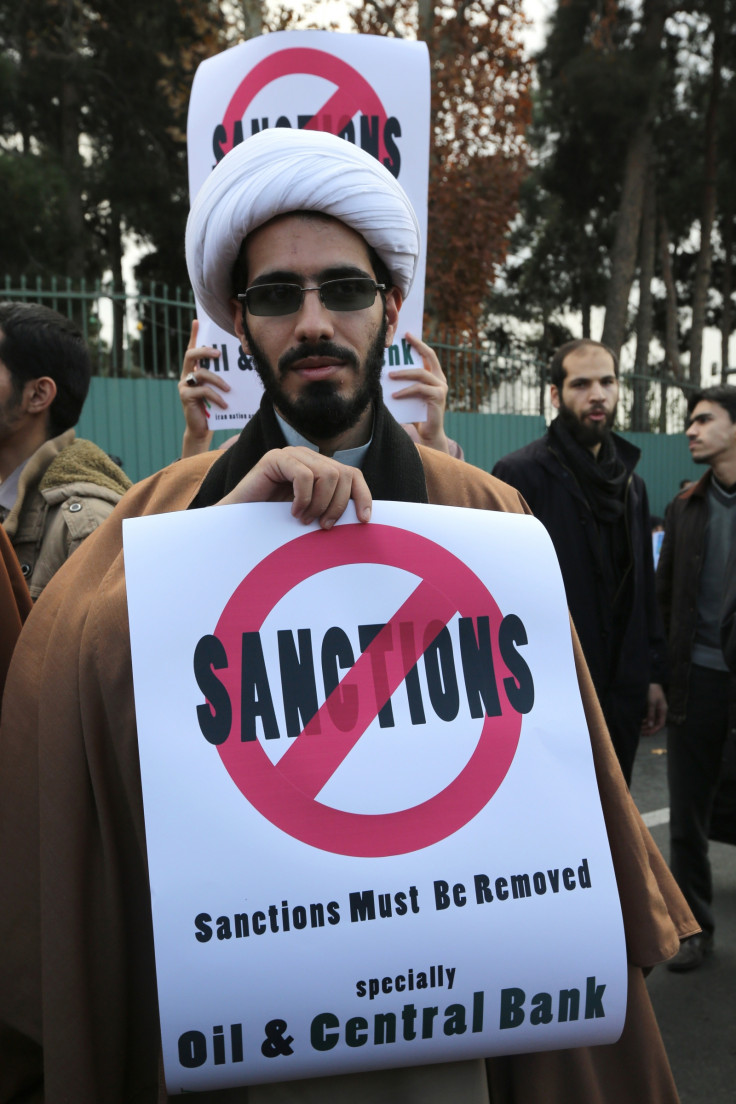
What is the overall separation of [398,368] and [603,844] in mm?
1504

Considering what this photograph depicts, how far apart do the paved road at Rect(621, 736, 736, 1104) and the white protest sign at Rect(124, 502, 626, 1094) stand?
2.10 meters

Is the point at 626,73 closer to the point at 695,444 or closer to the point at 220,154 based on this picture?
the point at 695,444

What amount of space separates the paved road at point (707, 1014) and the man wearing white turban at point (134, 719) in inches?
68.7

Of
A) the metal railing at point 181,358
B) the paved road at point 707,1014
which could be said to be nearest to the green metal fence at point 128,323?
the metal railing at point 181,358

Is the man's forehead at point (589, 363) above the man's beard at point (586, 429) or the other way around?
above

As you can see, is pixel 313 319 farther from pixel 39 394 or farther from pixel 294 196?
pixel 39 394

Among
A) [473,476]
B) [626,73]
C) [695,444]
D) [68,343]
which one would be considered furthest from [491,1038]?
[626,73]

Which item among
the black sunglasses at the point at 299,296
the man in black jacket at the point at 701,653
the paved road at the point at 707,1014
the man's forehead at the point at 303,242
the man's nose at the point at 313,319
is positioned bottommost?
the paved road at the point at 707,1014

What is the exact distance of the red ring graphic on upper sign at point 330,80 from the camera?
2.67m

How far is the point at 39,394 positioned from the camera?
2.70 meters

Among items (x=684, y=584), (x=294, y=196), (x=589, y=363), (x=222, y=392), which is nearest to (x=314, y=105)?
(x=222, y=392)

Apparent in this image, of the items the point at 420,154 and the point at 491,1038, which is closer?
the point at 491,1038

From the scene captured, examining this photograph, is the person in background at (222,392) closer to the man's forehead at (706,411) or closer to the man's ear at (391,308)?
the man's ear at (391,308)

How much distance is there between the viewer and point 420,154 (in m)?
2.72
